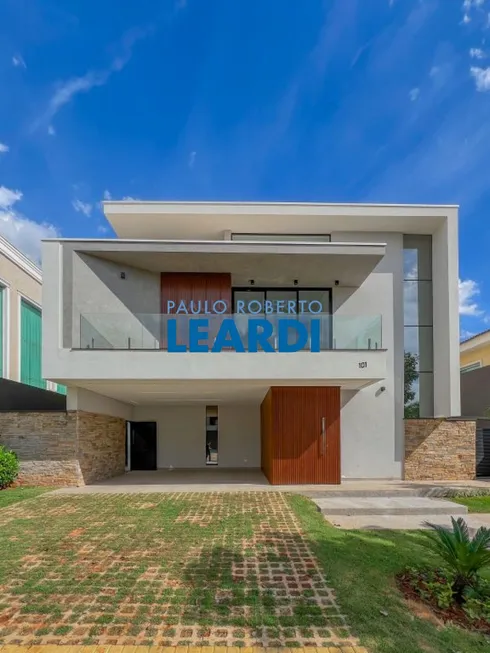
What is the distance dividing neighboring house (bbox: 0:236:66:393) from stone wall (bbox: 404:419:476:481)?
594 inches

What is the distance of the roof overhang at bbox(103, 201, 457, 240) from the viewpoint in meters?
13.2

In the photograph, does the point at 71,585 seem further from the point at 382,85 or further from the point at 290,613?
the point at 382,85

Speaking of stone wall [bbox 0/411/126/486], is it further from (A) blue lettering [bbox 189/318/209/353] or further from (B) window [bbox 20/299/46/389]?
(B) window [bbox 20/299/46/389]

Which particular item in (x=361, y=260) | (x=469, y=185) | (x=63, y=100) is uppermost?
(x=63, y=100)

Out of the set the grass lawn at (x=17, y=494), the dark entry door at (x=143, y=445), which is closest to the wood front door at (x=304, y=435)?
the dark entry door at (x=143, y=445)

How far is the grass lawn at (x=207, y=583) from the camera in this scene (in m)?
3.79

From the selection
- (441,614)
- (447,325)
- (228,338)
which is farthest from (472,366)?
(441,614)

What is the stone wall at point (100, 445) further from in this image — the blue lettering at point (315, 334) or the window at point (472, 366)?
the window at point (472, 366)

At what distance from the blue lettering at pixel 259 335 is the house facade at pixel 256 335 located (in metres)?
0.04

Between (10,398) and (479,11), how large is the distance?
700 inches

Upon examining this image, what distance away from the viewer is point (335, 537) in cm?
669

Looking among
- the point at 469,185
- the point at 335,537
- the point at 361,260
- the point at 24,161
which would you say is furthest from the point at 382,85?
the point at 24,161

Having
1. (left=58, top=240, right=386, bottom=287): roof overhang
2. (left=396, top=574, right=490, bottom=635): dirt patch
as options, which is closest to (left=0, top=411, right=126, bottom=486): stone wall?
(left=58, top=240, right=386, bottom=287): roof overhang

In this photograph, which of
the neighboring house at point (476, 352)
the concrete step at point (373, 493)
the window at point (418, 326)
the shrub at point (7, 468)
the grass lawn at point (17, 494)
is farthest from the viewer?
the neighboring house at point (476, 352)
